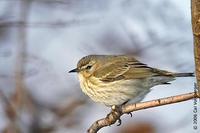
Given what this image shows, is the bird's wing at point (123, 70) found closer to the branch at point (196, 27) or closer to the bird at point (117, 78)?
the bird at point (117, 78)

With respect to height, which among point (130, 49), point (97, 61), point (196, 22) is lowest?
point (196, 22)

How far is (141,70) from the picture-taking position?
4.31 meters

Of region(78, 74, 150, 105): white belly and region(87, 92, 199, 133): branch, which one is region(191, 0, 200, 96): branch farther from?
region(78, 74, 150, 105): white belly

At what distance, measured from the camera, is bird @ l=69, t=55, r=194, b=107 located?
410 cm

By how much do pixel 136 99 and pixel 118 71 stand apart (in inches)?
21.9

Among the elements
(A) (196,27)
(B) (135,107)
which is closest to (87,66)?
(B) (135,107)

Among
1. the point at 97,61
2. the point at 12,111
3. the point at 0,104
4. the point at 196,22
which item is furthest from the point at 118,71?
the point at 196,22

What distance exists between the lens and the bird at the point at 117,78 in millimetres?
4102

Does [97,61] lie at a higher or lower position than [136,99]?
higher

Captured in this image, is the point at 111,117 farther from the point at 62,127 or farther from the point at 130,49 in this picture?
the point at 130,49

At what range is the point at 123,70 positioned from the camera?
4.61 meters

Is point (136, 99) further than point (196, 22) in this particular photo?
Yes

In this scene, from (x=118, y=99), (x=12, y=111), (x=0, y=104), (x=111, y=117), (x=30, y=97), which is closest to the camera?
(x=111, y=117)

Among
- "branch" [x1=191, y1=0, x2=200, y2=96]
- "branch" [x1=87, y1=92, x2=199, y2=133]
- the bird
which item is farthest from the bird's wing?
"branch" [x1=191, y1=0, x2=200, y2=96]
